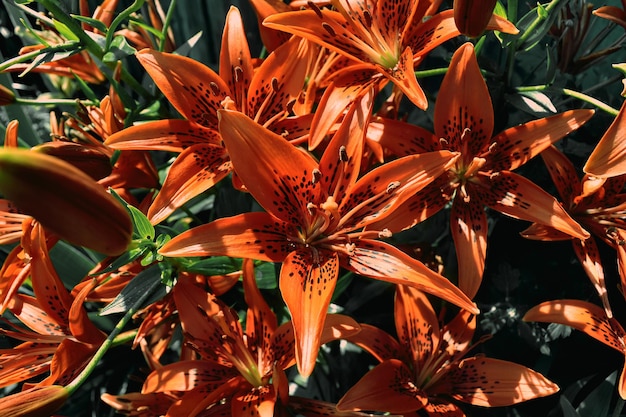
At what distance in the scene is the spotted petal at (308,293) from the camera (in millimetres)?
485

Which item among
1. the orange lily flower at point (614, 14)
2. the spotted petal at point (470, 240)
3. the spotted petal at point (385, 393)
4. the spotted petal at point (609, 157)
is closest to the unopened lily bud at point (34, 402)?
the spotted petal at point (385, 393)

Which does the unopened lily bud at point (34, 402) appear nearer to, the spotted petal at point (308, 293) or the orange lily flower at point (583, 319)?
the spotted petal at point (308, 293)

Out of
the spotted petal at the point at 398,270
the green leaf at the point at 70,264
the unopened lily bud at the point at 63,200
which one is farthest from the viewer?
the green leaf at the point at 70,264

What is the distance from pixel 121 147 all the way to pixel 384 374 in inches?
12.3

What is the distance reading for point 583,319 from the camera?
61 cm

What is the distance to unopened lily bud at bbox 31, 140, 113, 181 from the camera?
59 cm

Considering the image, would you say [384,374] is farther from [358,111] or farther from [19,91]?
[19,91]

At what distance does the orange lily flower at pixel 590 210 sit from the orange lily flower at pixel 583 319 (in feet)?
0.07

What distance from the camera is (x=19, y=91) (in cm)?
109

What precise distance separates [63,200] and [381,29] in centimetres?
35

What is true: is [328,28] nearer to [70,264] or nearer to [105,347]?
[105,347]

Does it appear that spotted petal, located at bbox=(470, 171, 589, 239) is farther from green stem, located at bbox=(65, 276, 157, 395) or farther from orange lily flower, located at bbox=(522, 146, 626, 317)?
green stem, located at bbox=(65, 276, 157, 395)

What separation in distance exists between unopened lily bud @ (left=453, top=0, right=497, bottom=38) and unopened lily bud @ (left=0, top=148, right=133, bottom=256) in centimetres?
31

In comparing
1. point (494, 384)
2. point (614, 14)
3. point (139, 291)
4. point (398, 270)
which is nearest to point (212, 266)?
point (139, 291)
